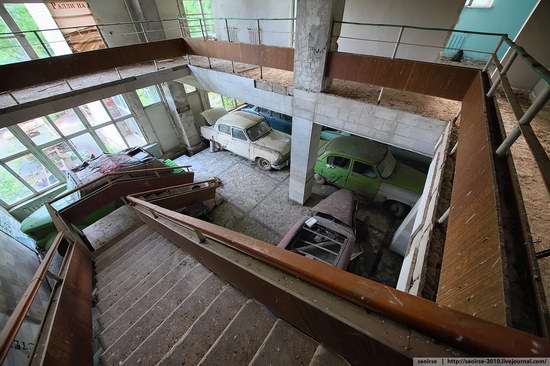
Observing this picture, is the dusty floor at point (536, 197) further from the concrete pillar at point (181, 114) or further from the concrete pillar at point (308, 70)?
the concrete pillar at point (181, 114)

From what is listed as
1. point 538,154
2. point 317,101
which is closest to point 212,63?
point 317,101

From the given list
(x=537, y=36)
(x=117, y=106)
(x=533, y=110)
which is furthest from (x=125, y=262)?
(x=537, y=36)

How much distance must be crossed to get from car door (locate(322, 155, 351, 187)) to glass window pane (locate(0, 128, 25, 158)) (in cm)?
905

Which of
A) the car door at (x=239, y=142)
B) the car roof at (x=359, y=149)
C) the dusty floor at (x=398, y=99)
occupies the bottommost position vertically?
the car door at (x=239, y=142)

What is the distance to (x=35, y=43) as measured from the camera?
5.94m

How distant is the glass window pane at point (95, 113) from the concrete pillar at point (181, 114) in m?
2.19

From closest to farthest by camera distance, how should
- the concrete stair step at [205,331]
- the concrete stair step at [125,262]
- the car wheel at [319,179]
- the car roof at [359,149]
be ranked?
1. the concrete stair step at [205,331]
2. the concrete stair step at [125,262]
3. the car roof at [359,149]
4. the car wheel at [319,179]

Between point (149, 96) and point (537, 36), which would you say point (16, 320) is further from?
point (149, 96)

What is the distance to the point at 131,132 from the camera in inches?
346

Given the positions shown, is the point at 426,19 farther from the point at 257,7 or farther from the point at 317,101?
the point at 257,7

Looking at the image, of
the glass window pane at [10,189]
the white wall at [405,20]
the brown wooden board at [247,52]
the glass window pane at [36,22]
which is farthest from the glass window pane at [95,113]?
the white wall at [405,20]

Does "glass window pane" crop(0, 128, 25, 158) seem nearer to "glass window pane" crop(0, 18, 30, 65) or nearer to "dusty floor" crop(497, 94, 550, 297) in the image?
"glass window pane" crop(0, 18, 30, 65)

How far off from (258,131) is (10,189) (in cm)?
766

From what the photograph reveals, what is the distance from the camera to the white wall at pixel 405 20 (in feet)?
Answer: 18.1
